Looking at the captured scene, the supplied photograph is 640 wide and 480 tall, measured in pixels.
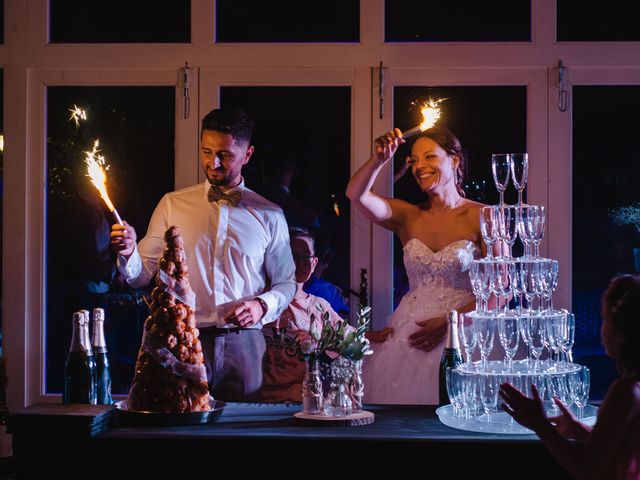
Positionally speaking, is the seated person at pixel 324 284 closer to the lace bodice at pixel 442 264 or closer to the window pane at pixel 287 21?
the lace bodice at pixel 442 264

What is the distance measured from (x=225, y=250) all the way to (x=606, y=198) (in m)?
2.06

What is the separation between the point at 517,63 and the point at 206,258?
195 centimetres

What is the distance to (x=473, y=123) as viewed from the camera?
15.0ft

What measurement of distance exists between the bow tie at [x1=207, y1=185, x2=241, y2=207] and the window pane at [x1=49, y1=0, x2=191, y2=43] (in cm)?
103

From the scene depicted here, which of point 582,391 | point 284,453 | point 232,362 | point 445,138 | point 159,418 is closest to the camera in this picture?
point 284,453

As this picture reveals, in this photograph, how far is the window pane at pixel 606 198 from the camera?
457 cm

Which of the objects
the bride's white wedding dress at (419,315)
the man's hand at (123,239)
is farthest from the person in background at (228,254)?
the bride's white wedding dress at (419,315)

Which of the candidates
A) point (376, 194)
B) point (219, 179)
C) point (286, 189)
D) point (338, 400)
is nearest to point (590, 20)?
point (376, 194)

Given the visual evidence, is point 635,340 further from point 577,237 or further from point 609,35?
point 609,35

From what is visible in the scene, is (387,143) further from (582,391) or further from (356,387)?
(582,391)

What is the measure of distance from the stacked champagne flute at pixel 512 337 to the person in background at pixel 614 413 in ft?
1.15

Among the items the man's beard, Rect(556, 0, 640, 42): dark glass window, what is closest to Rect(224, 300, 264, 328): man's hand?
the man's beard

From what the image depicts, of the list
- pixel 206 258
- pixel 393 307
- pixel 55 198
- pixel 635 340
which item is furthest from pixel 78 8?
pixel 635 340

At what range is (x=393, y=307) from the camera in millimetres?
4582
